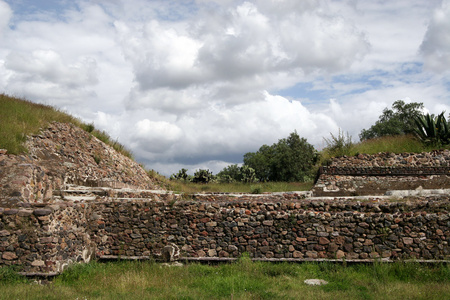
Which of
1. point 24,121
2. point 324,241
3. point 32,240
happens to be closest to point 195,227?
point 324,241

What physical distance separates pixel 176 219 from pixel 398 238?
15.5 ft

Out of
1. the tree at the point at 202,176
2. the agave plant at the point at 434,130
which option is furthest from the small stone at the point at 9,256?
the tree at the point at 202,176

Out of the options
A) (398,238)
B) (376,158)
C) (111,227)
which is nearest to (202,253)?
(111,227)

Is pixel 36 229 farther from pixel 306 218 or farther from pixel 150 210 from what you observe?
pixel 306 218

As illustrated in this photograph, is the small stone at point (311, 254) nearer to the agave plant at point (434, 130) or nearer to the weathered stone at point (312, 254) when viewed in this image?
the weathered stone at point (312, 254)

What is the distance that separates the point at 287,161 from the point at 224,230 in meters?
27.4

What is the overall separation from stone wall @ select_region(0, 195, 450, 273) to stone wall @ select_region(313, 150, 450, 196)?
5.16 metres

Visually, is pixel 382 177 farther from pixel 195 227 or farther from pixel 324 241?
pixel 195 227

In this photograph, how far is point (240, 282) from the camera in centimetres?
709

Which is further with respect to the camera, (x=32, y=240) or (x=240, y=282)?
(x=32, y=240)

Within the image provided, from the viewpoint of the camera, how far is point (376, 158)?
51.1ft

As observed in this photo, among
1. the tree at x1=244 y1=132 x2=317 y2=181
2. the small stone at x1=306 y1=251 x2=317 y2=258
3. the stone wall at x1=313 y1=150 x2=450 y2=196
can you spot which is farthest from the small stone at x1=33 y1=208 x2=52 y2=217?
the tree at x1=244 y1=132 x2=317 y2=181

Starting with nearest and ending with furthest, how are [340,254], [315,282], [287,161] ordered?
[315,282], [340,254], [287,161]

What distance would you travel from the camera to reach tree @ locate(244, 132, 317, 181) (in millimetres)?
34969
